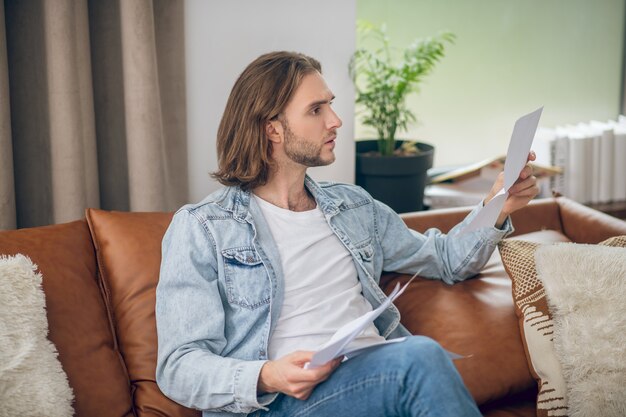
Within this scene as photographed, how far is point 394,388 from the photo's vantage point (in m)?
1.38

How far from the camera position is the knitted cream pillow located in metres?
1.64

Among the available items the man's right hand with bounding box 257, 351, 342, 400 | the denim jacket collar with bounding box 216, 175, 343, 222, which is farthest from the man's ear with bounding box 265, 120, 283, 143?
the man's right hand with bounding box 257, 351, 342, 400

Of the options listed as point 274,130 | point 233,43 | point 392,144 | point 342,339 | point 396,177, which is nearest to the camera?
point 342,339

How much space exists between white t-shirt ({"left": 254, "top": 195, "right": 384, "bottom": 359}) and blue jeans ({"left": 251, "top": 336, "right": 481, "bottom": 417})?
0.15 meters

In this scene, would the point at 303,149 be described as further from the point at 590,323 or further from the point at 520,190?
the point at 590,323

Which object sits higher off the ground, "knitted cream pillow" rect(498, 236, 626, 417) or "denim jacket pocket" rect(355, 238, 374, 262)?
"denim jacket pocket" rect(355, 238, 374, 262)

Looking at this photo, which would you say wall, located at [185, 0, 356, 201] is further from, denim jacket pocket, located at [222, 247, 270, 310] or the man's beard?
denim jacket pocket, located at [222, 247, 270, 310]

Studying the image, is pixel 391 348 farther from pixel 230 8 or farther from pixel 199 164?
pixel 230 8

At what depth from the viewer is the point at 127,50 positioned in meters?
2.15

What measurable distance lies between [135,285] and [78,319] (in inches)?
6.6

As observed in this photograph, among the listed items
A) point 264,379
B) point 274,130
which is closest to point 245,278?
point 264,379

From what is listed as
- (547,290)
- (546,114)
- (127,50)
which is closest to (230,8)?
(127,50)

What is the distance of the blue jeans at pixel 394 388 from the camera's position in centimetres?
134

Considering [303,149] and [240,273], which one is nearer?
[240,273]
